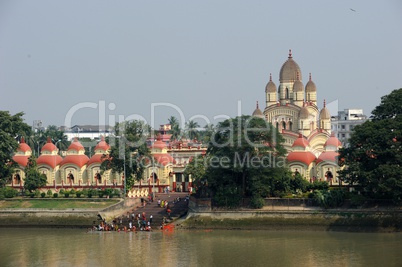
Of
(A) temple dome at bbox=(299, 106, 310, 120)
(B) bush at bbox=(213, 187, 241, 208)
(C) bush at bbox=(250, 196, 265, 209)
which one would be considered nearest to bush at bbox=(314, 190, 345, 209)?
(C) bush at bbox=(250, 196, 265, 209)

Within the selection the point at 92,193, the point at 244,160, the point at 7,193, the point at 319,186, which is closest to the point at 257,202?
the point at 244,160

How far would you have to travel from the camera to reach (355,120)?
109375 mm

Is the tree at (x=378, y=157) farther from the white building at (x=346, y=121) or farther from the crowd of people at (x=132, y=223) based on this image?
the white building at (x=346, y=121)

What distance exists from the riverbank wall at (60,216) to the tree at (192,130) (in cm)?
4497

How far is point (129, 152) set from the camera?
192 feet

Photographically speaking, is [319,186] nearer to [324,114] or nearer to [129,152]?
[129,152]

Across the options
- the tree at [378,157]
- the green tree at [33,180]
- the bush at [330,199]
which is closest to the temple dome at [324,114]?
the tree at [378,157]

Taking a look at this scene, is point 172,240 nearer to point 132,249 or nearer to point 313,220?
point 132,249

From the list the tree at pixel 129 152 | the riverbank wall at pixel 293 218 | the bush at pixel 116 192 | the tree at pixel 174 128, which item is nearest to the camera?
the riverbank wall at pixel 293 218

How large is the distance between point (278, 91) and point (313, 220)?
2460 centimetres

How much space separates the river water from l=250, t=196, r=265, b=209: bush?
82.1 inches

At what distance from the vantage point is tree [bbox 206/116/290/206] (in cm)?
5097

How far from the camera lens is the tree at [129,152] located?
58219mm

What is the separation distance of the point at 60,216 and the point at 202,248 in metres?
14.0
